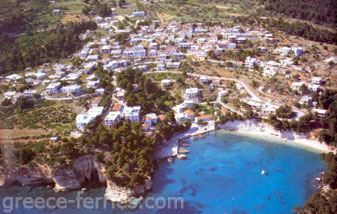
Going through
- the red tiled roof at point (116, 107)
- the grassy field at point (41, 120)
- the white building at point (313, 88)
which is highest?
the white building at point (313, 88)

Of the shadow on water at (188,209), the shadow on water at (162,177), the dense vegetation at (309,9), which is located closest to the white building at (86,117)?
the shadow on water at (162,177)

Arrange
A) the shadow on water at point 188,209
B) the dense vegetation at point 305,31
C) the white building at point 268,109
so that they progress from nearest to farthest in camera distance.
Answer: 1. the shadow on water at point 188,209
2. the white building at point 268,109
3. the dense vegetation at point 305,31

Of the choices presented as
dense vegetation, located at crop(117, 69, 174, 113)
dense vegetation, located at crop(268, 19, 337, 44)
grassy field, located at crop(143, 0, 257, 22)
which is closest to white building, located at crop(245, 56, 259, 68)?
dense vegetation, located at crop(117, 69, 174, 113)

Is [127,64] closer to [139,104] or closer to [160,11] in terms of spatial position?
[139,104]

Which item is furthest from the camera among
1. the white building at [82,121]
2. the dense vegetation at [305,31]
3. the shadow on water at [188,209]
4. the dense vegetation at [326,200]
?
the dense vegetation at [305,31]

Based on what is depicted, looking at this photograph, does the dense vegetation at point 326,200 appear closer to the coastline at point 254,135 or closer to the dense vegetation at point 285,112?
the coastline at point 254,135

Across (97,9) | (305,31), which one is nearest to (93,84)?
(97,9)

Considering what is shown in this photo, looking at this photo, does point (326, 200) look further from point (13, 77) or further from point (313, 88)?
point (13, 77)
